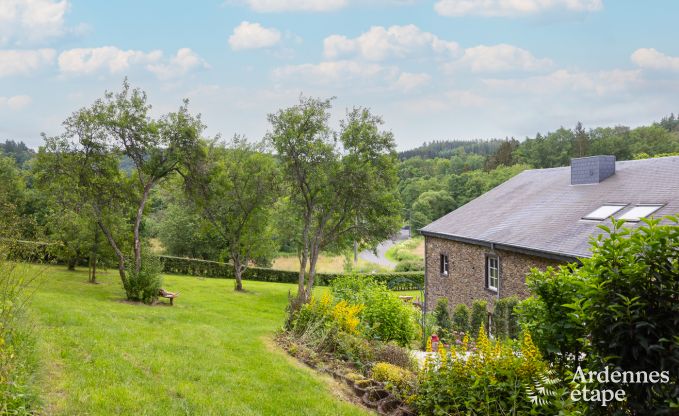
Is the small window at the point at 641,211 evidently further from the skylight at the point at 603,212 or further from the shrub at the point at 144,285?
the shrub at the point at 144,285

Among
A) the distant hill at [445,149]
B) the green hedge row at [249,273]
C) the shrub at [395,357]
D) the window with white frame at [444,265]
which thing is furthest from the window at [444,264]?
the distant hill at [445,149]

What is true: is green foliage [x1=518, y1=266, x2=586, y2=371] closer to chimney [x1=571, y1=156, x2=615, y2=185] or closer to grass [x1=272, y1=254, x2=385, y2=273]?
chimney [x1=571, y1=156, x2=615, y2=185]

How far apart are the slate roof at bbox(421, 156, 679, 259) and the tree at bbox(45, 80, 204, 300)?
1233 centimetres

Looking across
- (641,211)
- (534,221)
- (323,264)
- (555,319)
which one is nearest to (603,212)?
(641,211)

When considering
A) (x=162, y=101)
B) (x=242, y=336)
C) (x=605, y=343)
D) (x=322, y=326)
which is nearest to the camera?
(x=605, y=343)

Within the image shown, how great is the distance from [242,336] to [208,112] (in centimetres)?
1296

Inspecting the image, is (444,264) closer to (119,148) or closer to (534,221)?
(534,221)

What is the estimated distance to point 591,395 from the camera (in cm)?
344

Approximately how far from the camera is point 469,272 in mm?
18250

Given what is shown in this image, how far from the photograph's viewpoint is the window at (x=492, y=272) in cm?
1663

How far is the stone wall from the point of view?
1479 centimetres

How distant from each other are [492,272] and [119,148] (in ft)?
53.8

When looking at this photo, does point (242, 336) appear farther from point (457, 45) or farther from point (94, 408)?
point (457, 45)

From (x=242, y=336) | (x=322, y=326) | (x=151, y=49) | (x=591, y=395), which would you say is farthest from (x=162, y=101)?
(x=591, y=395)
